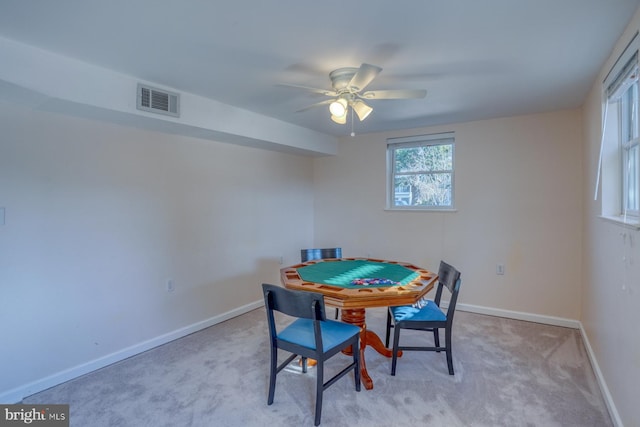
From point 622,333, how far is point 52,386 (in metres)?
3.71

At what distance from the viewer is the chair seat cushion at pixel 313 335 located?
207cm

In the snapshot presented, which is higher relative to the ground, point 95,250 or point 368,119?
point 368,119

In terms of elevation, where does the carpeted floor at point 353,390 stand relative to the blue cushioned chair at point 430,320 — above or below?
below

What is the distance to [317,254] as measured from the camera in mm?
3670

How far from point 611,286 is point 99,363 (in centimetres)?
375

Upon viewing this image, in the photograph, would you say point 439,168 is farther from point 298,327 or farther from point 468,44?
point 298,327

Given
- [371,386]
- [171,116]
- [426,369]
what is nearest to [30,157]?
[171,116]

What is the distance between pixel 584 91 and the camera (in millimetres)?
2820

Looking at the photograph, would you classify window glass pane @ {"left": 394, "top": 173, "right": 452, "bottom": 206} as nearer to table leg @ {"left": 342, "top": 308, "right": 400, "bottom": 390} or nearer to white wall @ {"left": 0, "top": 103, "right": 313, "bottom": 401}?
white wall @ {"left": 0, "top": 103, "right": 313, "bottom": 401}

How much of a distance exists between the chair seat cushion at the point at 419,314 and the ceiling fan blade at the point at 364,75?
159 cm

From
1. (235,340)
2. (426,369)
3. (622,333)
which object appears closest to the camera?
(622,333)

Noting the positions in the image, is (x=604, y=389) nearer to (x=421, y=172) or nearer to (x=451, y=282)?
(x=451, y=282)

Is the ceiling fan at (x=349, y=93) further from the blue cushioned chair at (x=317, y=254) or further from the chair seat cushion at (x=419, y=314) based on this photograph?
the blue cushioned chair at (x=317, y=254)

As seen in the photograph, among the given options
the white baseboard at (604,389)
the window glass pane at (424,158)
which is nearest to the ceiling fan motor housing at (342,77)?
the window glass pane at (424,158)
